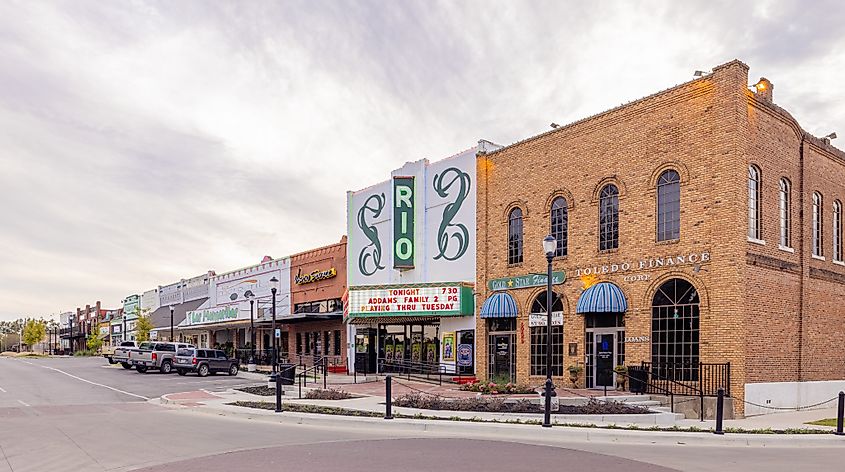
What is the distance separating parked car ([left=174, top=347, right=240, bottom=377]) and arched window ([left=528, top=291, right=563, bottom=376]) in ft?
64.2

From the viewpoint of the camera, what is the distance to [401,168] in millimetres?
35469

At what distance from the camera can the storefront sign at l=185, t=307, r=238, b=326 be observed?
51188 mm

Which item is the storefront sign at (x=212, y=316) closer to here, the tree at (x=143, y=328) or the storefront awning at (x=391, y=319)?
the tree at (x=143, y=328)

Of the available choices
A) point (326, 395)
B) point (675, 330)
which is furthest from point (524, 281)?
point (326, 395)

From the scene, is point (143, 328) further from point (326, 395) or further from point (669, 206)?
point (669, 206)

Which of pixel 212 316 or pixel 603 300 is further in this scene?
pixel 212 316

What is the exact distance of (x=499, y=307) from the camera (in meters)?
28.7

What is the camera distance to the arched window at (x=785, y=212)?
77.5 ft

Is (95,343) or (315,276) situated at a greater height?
(315,276)

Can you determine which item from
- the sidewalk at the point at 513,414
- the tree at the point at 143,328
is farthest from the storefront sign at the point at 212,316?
the sidewalk at the point at 513,414

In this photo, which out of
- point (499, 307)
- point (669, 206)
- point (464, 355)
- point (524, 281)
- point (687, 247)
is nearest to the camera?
point (687, 247)

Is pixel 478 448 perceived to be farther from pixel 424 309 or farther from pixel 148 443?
pixel 424 309

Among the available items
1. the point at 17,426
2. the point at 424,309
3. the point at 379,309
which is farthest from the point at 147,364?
the point at 17,426

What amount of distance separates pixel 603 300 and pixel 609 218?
9.91ft
